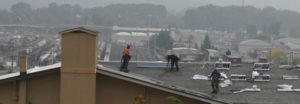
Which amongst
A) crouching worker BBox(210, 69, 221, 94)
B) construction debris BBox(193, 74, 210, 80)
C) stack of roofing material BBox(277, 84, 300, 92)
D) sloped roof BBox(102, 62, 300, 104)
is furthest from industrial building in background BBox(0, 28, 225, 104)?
construction debris BBox(193, 74, 210, 80)

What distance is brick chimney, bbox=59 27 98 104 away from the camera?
10.3 m

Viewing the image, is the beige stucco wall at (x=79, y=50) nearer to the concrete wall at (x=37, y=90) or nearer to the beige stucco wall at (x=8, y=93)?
the concrete wall at (x=37, y=90)

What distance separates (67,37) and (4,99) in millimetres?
1952

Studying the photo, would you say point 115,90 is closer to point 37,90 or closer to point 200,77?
point 37,90

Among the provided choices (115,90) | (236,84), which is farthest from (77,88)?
(236,84)

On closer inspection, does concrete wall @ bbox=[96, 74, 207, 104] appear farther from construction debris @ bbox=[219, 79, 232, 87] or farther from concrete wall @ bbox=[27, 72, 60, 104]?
construction debris @ bbox=[219, 79, 232, 87]

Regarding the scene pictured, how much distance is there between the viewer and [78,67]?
10352 mm

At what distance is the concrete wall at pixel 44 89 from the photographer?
10.8 m

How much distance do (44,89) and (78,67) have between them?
1022 millimetres

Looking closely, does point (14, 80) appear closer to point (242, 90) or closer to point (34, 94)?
point (34, 94)

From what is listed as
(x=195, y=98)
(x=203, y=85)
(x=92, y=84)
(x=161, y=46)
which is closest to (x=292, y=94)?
(x=203, y=85)

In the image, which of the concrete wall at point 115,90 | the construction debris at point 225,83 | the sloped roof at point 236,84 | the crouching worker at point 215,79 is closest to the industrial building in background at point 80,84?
the concrete wall at point 115,90

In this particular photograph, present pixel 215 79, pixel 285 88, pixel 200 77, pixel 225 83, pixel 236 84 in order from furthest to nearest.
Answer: pixel 200 77 < pixel 236 84 < pixel 225 83 < pixel 285 88 < pixel 215 79

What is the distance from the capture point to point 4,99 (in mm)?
11180
